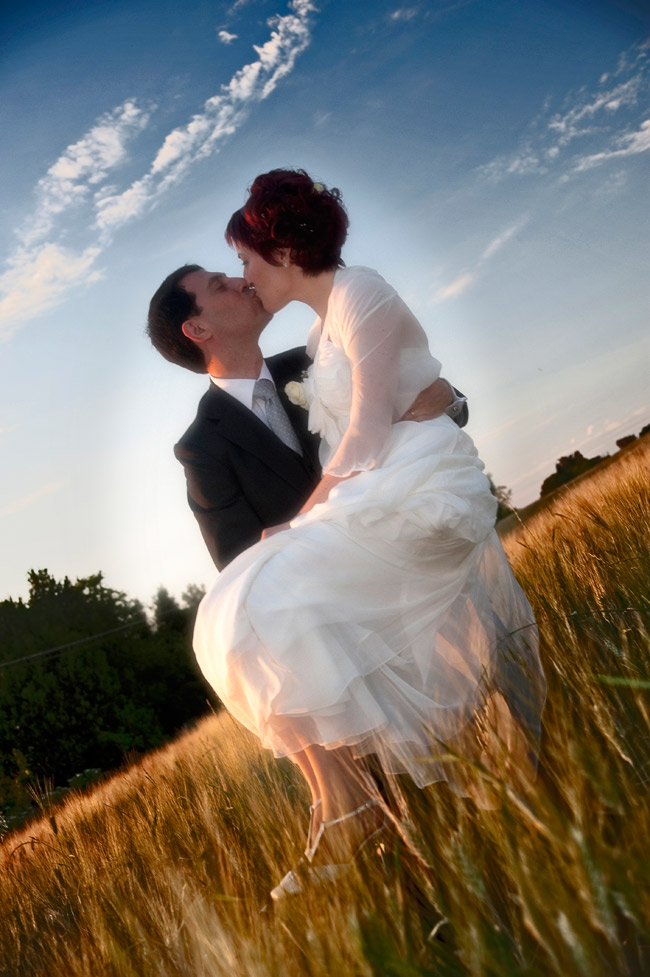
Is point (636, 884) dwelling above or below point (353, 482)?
below

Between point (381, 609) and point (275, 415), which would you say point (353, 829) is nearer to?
point (381, 609)

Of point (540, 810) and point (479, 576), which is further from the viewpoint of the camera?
point (479, 576)

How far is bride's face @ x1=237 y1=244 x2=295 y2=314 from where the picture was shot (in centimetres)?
350

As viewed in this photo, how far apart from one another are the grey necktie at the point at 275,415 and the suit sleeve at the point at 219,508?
35 centimetres

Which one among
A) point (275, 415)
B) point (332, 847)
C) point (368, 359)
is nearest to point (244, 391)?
point (275, 415)

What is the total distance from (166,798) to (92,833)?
874 millimetres

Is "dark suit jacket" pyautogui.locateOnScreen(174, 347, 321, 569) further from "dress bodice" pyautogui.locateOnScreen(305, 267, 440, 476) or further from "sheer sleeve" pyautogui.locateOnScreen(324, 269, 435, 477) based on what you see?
"sheer sleeve" pyautogui.locateOnScreen(324, 269, 435, 477)

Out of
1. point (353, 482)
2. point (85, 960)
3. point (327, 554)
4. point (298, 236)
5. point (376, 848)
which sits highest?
point (298, 236)

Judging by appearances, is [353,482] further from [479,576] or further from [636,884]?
[636,884]

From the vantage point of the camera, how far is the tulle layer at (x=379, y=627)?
258cm

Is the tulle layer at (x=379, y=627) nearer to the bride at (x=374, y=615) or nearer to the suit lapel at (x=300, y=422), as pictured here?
the bride at (x=374, y=615)

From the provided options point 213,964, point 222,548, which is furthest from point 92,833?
point 213,964

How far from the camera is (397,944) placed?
1.55 m

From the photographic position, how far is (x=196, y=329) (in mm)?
4238
